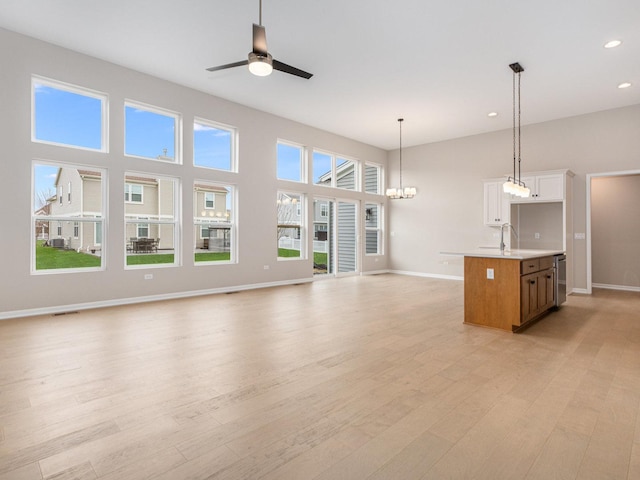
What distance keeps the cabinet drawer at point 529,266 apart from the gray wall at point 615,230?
4.27m

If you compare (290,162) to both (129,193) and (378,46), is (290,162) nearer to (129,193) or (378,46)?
(129,193)

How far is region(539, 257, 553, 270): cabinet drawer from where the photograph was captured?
4884 mm

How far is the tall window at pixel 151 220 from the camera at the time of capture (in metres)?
5.85

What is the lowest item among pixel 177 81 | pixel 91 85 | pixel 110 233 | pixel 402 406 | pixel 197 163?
pixel 402 406

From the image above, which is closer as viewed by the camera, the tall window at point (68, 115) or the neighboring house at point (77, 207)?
the tall window at point (68, 115)

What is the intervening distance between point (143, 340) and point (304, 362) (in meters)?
1.85

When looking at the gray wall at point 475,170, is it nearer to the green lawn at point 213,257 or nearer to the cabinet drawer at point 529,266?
the cabinet drawer at point 529,266

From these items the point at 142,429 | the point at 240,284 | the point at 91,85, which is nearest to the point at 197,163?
the point at 91,85

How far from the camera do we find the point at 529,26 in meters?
4.23

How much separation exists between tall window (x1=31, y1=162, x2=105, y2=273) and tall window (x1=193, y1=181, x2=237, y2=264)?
62.0 inches

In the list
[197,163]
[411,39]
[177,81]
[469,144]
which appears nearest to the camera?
[411,39]

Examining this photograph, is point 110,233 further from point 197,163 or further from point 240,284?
point 240,284

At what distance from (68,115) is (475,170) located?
326 inches

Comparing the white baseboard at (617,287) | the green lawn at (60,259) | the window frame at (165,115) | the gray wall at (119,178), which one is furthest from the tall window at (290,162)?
the white baseboard at (617,287)
